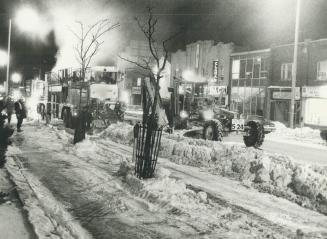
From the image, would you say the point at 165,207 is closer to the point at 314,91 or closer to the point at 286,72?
the point at 314,91

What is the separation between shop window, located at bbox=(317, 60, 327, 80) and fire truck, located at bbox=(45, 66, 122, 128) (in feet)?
58.5

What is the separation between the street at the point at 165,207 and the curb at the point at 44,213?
0.15 meters

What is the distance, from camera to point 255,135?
16.6 m

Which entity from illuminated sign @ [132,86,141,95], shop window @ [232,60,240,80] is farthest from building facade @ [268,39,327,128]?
illuminated sign @ [132,86,141,95]

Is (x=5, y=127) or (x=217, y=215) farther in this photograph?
(x=5, y=127)

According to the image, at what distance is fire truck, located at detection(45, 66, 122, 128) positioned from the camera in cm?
2308

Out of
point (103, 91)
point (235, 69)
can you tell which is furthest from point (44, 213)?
point (235, 69)

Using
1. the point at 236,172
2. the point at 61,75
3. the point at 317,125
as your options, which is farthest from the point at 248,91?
the point at 236,172

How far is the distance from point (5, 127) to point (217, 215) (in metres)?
4.40

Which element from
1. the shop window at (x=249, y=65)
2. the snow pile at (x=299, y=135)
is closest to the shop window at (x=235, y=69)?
the shop window at (x=249, y=65)

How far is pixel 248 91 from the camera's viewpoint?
4225 centimetres

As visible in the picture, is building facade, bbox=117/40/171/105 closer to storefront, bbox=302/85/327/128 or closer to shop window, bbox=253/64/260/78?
shop window, bbox=253/64/260/78

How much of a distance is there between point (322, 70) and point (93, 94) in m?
19.9

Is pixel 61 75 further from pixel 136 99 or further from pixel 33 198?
pixel 136 99
